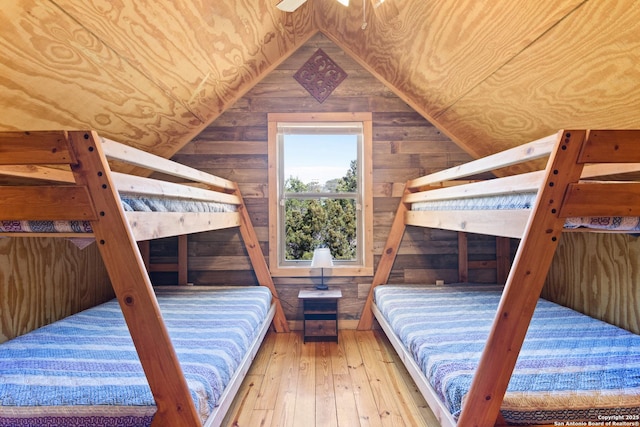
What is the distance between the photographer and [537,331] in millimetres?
1705

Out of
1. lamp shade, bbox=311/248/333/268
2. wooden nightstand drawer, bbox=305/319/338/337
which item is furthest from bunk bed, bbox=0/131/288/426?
lamp shade, bbox=311/248/333/268

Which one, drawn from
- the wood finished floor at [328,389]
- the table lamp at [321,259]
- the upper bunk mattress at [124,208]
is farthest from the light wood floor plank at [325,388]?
the upper bunk mattress at [124,208]

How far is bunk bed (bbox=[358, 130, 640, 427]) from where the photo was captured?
1.00 m

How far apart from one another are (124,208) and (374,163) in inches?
86.8

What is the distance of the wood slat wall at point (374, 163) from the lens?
9.77 feet

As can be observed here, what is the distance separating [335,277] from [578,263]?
1781mm

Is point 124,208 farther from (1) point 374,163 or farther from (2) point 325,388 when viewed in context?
(1) point 374,163

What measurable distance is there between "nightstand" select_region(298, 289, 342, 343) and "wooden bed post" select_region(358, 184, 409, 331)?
1.19ft

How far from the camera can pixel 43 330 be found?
5.66ft

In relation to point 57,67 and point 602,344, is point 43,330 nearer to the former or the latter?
point 57,67

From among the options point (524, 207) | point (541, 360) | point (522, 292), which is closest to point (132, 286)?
point (522, 292)

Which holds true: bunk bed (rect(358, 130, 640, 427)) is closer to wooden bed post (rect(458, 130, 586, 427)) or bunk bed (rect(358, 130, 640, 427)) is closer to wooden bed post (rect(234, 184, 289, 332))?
wooden bed post (rect(458, 130, 586, 427))

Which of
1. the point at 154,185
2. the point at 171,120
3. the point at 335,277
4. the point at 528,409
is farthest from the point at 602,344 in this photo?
the point at 171,120

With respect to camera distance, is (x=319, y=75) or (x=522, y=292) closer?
(x=522, y=292)
